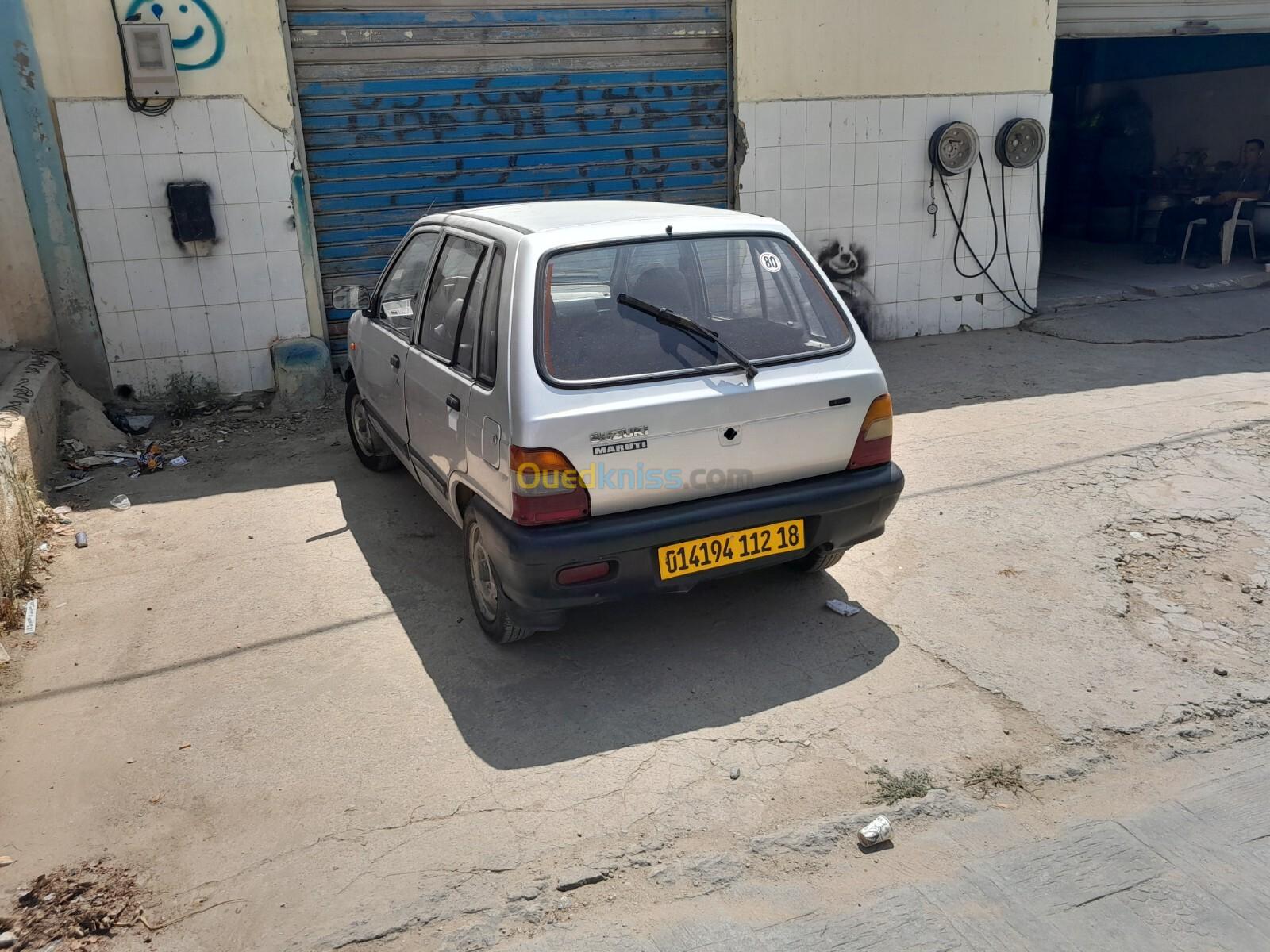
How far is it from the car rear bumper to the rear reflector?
0.02m

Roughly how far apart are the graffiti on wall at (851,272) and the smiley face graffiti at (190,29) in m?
5.16

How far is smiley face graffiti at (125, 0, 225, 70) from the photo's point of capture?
683cm

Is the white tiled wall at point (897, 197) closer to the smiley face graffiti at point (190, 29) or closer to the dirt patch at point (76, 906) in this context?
the smiley face graffiti at point (190, 29)

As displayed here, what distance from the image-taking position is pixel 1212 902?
2668 mm

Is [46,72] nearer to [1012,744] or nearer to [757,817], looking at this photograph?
[757,817]

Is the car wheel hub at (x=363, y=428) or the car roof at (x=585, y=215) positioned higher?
the car roof at (x=585, y=215)

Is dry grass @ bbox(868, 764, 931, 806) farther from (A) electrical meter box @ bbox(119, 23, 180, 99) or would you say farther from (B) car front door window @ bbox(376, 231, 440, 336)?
(A) electrical meter box @ bbox(119, 23, 180, 99)

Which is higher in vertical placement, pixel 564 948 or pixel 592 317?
pixel 592 317

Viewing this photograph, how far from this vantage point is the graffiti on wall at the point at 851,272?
8953 mm

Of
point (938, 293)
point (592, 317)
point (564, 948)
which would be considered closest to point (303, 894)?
point (564, 948)

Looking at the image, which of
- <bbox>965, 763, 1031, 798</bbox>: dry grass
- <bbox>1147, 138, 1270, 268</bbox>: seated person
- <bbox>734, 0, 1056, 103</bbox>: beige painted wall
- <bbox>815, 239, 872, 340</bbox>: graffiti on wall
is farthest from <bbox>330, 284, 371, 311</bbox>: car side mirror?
<bbox>1147, 138, 1270, 268</bbox>: seated person

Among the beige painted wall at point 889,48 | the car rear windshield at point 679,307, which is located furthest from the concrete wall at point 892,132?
the car rear windshield at point 679,307

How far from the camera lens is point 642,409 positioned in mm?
3566

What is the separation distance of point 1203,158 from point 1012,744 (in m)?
13.4
